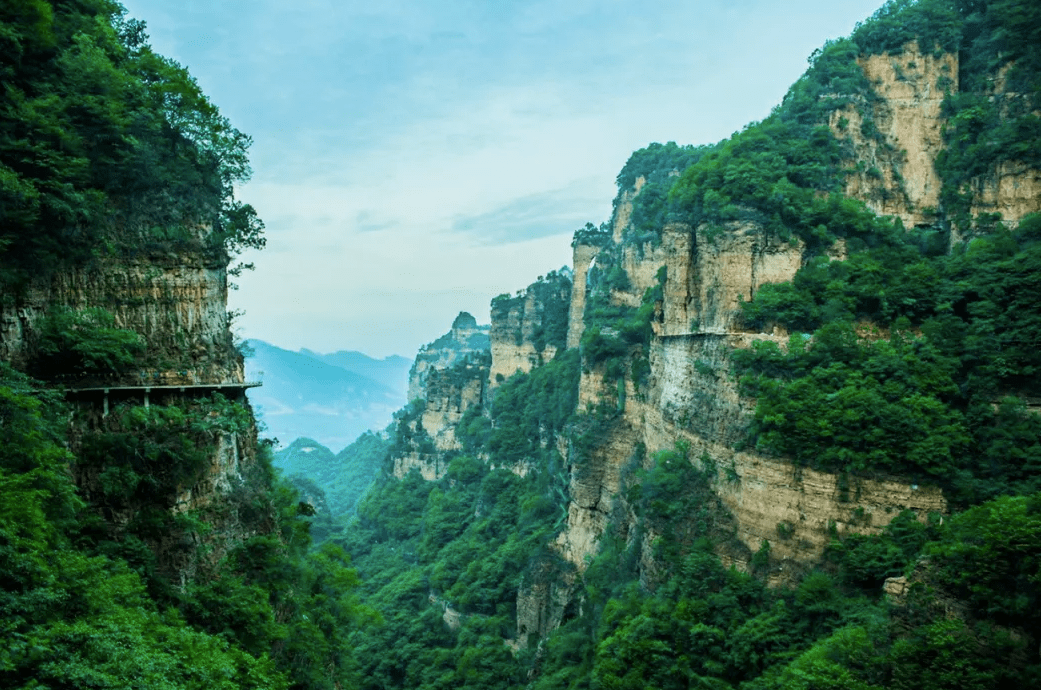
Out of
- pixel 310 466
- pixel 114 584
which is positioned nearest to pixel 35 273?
pixel 114 584

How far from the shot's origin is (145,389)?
1465 cm

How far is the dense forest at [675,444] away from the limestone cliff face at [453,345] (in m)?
67.8

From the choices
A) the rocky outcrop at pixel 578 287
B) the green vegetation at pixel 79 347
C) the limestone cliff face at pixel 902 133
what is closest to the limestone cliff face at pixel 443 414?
the rocky outcrop at pixel 578 287

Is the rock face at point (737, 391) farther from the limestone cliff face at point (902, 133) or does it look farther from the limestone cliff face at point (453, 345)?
the limestone cliff face at point (453, 345)

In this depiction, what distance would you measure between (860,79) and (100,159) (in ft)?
95.0

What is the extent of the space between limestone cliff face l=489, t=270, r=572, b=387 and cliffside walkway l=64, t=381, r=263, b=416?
138ft

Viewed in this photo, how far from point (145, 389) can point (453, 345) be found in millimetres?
87696

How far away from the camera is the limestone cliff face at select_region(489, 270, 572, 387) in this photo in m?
58.4

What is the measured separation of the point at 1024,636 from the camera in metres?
13.2

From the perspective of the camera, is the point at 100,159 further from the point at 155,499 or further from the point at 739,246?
the point at 739,246

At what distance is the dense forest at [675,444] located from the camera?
1241 cm

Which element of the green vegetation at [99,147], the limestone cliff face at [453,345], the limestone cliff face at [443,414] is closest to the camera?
the green vegetation at [99,147]

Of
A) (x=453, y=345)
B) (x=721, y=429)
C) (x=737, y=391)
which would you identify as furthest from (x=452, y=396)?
(x=737, y=391)

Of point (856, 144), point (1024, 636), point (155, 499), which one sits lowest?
point (1024, 636)
